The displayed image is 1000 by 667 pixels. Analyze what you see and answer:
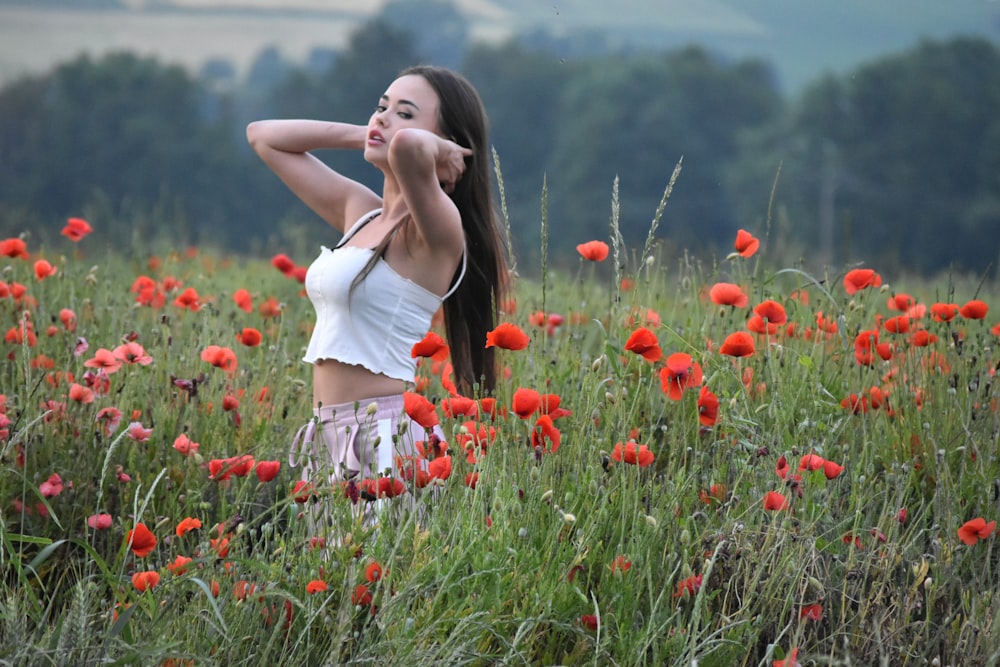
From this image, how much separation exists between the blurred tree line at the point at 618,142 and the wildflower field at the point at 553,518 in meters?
31.8

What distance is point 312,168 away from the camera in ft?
12.1

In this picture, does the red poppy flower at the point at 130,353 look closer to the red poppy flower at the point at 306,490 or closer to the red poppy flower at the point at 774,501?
the red poppy flower at the point at 306,490

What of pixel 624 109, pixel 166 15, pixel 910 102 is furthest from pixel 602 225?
pixel 166 15

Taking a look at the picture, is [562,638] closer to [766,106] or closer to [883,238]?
[883,238]

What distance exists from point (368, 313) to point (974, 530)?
1.61 meters

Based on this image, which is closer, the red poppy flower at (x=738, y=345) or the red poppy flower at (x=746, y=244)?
the red poppy flower at (x=738, y=345)

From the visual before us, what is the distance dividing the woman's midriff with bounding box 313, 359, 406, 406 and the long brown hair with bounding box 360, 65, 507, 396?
308 mm

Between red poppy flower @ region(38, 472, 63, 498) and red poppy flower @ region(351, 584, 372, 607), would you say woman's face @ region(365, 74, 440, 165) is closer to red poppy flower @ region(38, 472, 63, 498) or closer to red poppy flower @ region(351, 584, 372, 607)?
red poppy flower @ region(38, 472, 63, 498)

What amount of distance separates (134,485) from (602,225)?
3717 cm

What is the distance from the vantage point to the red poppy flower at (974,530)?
8.13ft

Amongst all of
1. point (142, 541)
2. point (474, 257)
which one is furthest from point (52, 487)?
point (474, 257)

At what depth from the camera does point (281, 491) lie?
3357mm

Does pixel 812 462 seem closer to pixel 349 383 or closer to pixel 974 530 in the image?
pixel 974 530

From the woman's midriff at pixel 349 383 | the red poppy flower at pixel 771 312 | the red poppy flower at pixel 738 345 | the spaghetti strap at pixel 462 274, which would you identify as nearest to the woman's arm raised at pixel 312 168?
the spaghetti strap at pixel 462 274
